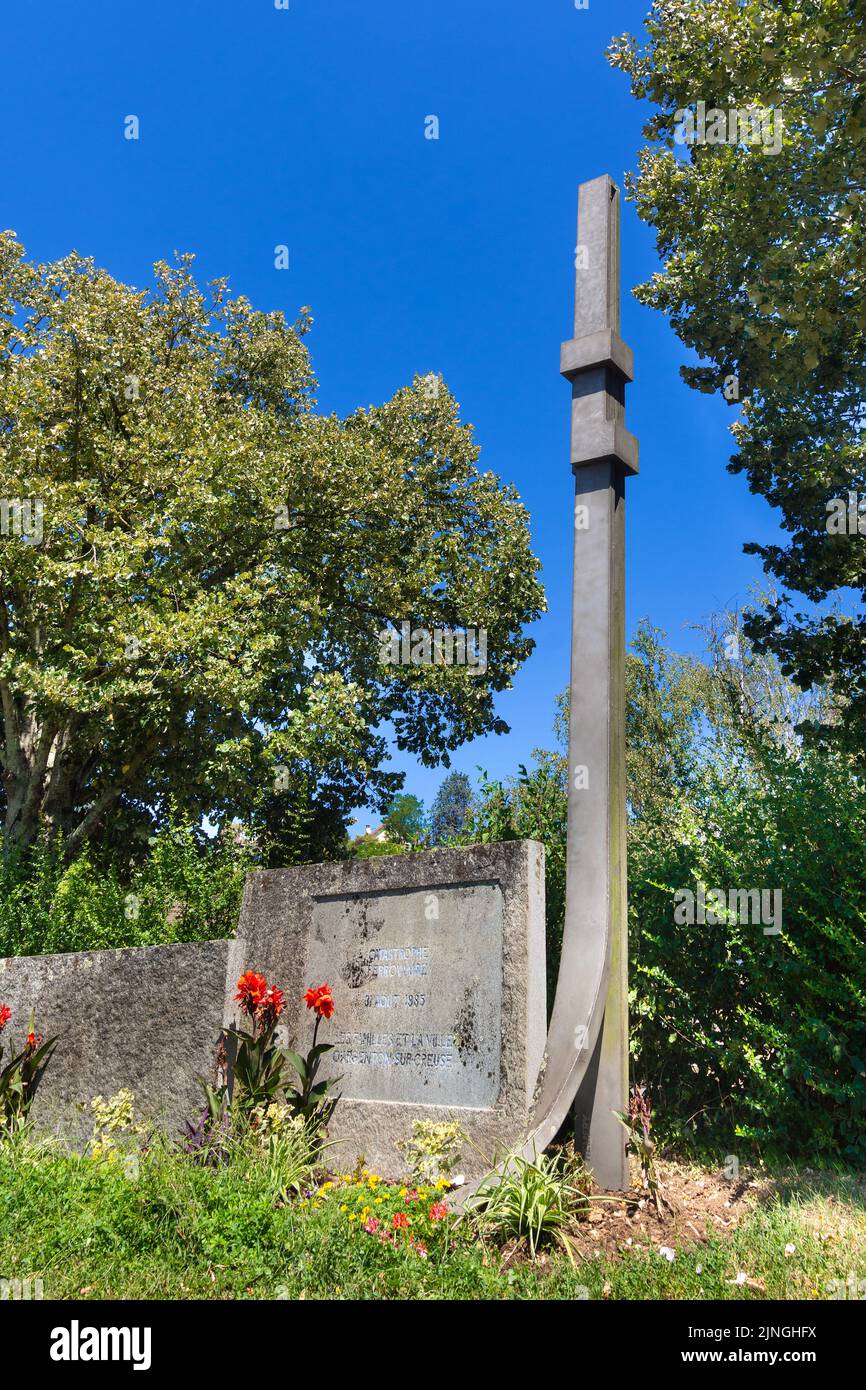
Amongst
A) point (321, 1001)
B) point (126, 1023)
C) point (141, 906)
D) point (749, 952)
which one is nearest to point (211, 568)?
point (141, 906)

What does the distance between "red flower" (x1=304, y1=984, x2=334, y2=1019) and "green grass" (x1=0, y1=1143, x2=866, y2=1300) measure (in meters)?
1.40

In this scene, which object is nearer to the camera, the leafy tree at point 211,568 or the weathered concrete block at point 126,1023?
the weathered concrete block at point 126,1023

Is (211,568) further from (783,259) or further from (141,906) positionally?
(783,259)

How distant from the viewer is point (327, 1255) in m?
4.50

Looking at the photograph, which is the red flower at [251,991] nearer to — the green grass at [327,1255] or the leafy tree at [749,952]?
the green grass at [327,1255]

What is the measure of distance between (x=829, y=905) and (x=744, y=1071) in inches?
42.5

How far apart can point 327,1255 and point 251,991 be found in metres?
2.70

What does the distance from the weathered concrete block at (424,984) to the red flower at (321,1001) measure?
20 centimetres

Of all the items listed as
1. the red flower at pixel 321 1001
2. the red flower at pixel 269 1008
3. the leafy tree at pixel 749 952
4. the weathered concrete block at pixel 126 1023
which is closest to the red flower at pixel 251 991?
the red flower at pixel 269 1008

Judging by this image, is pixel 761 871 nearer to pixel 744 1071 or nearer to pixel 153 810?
pixel 744 1071

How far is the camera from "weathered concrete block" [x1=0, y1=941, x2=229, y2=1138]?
7617 mm

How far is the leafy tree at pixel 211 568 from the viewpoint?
13.7m

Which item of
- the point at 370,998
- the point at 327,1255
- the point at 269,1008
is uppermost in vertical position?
the point at 370,998
